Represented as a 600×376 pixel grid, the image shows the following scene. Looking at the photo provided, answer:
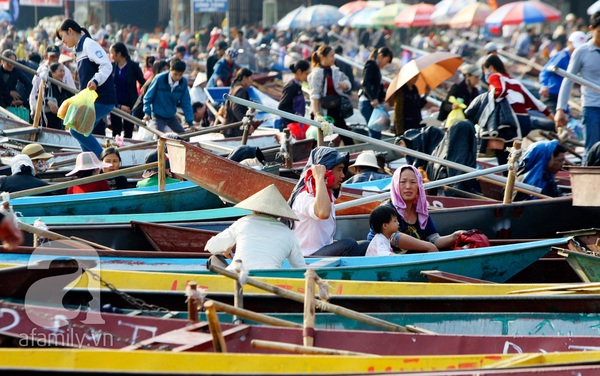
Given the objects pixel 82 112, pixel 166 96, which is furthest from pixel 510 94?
pixel 82 112

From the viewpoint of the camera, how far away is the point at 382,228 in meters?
6.90

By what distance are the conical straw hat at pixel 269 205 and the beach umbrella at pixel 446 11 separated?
919 inches

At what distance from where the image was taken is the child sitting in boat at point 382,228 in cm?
683

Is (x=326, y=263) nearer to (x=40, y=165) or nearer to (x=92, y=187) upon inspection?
(x=92, y=187)

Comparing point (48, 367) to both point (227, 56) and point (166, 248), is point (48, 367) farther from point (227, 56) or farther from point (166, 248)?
point (227, 56)

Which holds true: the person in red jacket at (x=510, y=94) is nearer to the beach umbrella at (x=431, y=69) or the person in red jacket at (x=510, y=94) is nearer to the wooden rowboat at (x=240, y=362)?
the beach umbrella at (x=431, y=69)

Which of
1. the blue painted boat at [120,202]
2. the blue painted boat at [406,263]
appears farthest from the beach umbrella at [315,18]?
the blue painted boat at [406,263]

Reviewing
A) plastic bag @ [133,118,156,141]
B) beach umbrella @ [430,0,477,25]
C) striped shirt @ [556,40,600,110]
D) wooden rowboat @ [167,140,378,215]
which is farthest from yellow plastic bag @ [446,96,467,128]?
beach umbrella @ [430,0,477,25]

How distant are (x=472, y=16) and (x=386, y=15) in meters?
3.54

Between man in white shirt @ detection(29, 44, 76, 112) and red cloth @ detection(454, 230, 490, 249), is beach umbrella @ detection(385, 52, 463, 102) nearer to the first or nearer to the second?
man in white shirt @ detection(29, 44, 76, 112)

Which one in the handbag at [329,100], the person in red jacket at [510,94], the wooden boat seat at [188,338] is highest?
the person in red jacket at [510,94]

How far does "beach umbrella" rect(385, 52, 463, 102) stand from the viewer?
40.5 feet

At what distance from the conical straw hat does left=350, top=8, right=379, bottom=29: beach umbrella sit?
24.5 metres

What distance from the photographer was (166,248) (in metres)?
7.44
